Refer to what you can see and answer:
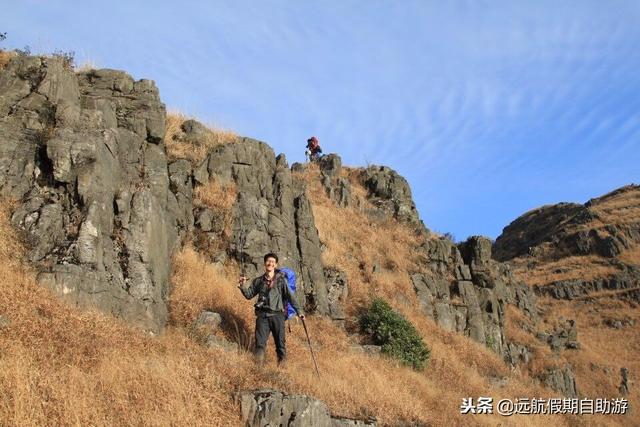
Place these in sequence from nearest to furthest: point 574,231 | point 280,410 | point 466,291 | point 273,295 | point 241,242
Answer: point 280,410 → point 273,295 → point 241,242 → point 466,291 → point 574,231

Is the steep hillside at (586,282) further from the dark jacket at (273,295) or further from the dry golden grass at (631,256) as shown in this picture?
the dark jacket at (273,295)

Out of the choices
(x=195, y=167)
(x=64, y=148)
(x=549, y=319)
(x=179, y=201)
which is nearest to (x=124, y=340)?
(x=64, y=148)

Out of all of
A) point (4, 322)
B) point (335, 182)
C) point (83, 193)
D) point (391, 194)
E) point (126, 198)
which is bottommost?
point (4, 322)

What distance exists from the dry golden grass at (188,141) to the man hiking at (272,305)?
271 inches

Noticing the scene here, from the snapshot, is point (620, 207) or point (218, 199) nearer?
point (218, 199)

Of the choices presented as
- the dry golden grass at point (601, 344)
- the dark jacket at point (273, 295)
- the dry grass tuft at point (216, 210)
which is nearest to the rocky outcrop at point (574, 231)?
the dry golden grass at point (601, 344)

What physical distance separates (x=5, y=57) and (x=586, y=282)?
1738 inches

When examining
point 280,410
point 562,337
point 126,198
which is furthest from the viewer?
point 562,337

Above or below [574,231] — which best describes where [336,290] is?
below

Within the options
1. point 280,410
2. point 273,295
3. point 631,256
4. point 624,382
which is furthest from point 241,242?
point 631,256

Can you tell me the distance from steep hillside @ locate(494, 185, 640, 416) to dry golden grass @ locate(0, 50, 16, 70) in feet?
75.9

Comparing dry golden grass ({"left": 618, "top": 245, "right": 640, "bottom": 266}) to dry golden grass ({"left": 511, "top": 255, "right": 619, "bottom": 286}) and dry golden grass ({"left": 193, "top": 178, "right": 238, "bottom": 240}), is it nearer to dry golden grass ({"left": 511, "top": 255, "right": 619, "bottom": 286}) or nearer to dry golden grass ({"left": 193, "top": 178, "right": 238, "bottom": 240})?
dry golden grass ({"left": 511, "top": 255, "right": 619, "bottom": 286})

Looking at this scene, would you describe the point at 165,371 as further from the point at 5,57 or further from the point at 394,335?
the point at 5,57

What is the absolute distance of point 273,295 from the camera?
10625 millimetres
